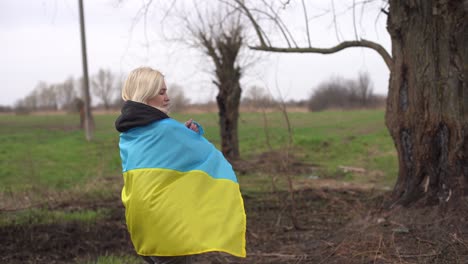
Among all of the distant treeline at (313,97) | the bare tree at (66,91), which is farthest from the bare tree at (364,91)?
the bare tree at (66,91)

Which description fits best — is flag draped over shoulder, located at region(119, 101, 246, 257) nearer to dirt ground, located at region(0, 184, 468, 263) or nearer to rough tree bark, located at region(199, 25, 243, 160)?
dirt ground, located at region(0, 184, 468, 263)

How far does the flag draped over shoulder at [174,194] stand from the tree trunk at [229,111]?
11206 mm

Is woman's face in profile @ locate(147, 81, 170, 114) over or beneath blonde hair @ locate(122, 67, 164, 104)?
beneath

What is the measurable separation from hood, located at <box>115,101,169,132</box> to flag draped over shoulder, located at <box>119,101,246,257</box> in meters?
0.03

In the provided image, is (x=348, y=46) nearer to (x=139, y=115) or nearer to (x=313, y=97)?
(x=139, y=115)

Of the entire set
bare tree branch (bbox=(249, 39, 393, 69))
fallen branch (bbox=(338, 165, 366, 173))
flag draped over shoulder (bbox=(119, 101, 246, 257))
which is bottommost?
fallen branch (bbox=(338, 165, 366, 173))

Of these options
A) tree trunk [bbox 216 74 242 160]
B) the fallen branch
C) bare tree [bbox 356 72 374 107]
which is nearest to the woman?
the fallen branch

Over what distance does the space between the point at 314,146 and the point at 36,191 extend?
1136 centimetres

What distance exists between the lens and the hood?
325 cm

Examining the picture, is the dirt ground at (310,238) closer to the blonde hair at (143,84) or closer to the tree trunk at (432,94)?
the tree trunk at (432,94)

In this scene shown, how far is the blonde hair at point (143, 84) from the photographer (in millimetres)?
3275

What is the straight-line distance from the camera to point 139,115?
3252mm

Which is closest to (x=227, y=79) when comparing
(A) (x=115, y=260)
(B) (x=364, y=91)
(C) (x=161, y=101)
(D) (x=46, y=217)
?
(D) (x=46, y=217)

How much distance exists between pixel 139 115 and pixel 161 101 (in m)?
0.17
